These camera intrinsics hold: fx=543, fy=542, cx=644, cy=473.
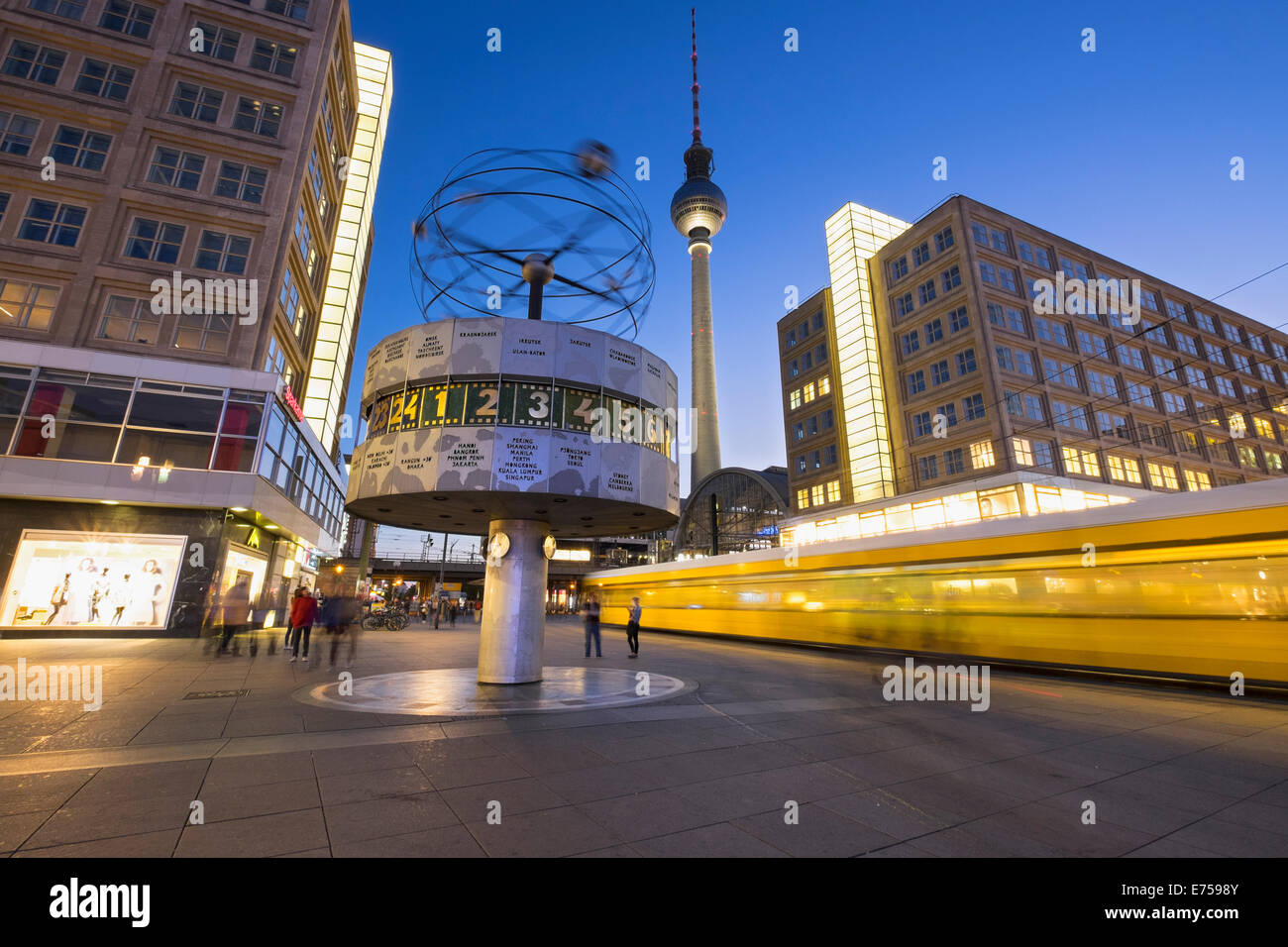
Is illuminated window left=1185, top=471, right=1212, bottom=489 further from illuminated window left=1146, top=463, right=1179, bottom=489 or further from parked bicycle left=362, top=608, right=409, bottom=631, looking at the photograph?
parked bicycle left=362, top=608, right=409, bottom=631

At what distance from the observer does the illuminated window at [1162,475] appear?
126ft

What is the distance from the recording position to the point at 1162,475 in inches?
1538

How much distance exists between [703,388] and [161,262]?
100983 millimetres

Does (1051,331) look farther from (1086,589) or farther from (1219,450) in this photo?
(1086,589)

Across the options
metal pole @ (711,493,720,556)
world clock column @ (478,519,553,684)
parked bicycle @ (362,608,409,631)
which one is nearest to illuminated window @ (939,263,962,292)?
metal pole @ (711,493,720,556)

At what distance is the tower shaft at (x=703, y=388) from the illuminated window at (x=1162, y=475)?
78777mm

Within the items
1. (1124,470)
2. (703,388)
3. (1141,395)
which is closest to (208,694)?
(1124,470)

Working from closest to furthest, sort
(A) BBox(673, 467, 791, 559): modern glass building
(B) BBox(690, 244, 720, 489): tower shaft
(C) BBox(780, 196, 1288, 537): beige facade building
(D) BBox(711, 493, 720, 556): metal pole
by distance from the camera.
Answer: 1. (C) BBox(780, 196, 1288, 537): beige facade building
2. (A) BBox(673, 467, 791, 559): modern glass building
3. (D) BBox(711, 493, 720, 556): metal pole
4. (B) BBox(690, 244, 720, 489): tower shaft

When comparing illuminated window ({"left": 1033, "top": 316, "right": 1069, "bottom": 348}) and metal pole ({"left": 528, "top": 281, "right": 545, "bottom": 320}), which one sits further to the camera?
illuminated window ({"left": 1033, "top": 316, "right": 1069, "bottom": 348})

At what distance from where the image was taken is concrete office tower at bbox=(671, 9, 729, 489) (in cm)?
11794

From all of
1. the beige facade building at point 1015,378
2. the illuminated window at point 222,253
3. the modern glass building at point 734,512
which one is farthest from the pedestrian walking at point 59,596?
the beige facade building at point 1015,378

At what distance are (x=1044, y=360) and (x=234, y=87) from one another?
49787mm
